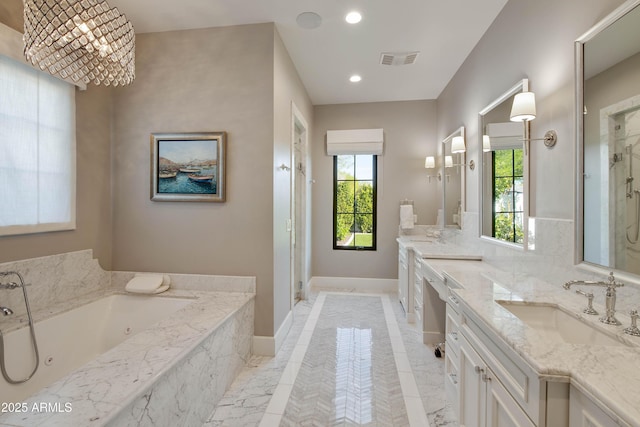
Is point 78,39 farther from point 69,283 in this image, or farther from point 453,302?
point 453,302

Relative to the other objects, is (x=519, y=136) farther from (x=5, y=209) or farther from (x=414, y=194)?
(x=5, y=209)

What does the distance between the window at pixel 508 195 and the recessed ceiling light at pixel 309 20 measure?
184 cm

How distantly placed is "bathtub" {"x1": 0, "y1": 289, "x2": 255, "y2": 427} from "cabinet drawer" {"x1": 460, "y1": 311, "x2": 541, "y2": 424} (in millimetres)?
1455

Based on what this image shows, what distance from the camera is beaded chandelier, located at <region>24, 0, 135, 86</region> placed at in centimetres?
144

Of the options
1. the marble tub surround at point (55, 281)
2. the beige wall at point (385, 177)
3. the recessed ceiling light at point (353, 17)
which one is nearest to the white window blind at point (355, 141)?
the beige wall at point (385, 177)

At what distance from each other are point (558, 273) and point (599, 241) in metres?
0.34

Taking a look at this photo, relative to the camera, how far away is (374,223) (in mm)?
4559

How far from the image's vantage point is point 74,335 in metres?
2.12

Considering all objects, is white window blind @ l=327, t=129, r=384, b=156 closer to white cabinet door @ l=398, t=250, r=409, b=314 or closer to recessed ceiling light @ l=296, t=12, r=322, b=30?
white cabinet door @ l=398, t=250, r=409, b=314

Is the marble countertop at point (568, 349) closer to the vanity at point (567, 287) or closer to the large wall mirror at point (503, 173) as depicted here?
the vanity at point (567, 287)

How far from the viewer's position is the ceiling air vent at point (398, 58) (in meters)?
3.01

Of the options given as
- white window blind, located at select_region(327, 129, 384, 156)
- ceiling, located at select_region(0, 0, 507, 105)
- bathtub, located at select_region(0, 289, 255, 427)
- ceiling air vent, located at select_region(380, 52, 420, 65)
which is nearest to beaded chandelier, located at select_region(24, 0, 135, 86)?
ceiling, located at select_region(0, 0, 507, 105)

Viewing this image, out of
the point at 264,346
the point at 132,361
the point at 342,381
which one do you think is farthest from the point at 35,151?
the point at 342,381

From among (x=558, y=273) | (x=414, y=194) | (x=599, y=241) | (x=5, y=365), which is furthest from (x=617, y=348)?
(x=414, y=194)
